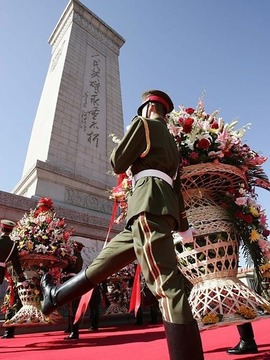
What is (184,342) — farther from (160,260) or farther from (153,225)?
(153,225)

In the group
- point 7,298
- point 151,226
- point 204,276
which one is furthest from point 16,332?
point 151,226

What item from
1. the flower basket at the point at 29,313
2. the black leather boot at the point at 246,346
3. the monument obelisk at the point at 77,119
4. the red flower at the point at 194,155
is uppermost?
the monument obelisk at the point at 77,119

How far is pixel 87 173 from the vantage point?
1242 cm

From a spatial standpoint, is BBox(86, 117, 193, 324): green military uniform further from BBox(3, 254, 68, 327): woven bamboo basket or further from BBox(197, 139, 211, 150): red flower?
BBox(3, 254, 68, 327): woven bamboo basket

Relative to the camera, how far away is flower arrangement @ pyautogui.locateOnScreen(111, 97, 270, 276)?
273cm

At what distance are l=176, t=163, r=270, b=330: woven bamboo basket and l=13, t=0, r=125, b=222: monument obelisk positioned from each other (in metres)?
8.23

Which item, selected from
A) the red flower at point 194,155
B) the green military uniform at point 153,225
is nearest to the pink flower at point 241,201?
the red flower at point 194,155

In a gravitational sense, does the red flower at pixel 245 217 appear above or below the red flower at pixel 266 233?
above

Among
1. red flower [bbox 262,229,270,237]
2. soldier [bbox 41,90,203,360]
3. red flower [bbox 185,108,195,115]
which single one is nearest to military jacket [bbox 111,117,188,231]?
soldier [bbox 41,90,203,360]

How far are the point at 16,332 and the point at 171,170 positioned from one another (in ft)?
17.0

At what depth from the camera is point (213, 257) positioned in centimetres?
257

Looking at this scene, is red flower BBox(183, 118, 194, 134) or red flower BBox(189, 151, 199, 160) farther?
red flower BBox(183, 118, 194, 134)

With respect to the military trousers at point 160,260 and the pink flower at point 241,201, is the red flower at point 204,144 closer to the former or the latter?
the pink flower at point 241,201

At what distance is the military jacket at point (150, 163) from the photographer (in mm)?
1884
